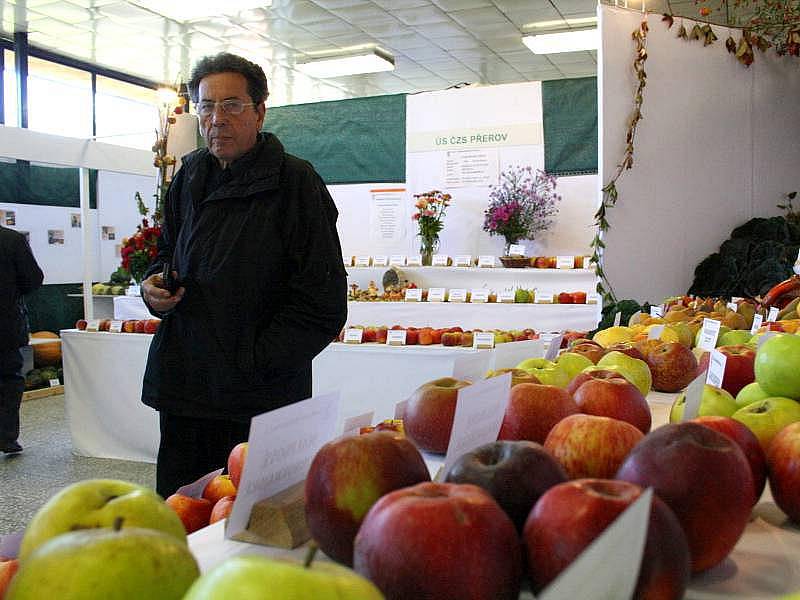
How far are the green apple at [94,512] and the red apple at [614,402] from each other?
0.66 m

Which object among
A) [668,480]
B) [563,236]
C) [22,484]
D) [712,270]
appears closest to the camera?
[668,480]

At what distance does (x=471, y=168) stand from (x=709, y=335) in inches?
151

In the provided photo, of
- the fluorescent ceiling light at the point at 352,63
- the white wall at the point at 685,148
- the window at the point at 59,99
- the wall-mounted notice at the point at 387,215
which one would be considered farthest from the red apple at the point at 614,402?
the window at the point at 59,99

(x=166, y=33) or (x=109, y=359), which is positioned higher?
(x=166, y=33)

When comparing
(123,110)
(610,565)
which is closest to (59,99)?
(123,110)

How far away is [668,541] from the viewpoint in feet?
1.89

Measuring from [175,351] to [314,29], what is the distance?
725 cm

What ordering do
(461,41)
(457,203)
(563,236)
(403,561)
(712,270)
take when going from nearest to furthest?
(403,561)
(712,270)
(563,236)
(457,203)
(461,41)

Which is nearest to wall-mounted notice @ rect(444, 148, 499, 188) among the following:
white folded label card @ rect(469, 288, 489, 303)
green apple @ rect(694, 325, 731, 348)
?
white folded label card @ rect(469, 288, 489, 303)

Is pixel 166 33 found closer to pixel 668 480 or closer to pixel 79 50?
pixel 79 50

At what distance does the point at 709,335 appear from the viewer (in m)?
2.14

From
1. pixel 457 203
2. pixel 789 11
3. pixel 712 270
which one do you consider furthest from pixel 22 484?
pixel 789 11

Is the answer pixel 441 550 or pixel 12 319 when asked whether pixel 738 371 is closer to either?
pixel 441 550

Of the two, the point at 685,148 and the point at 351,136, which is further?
the point at 351,136
